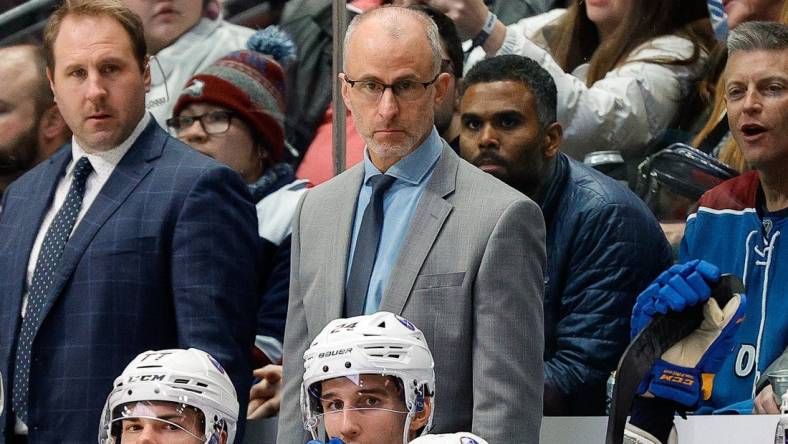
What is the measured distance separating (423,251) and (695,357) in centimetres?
66

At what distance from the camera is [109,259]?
367cm

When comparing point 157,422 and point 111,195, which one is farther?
point 111,195

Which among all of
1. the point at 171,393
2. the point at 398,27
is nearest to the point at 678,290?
the point at 398,27

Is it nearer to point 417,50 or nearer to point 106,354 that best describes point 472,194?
point 417,50

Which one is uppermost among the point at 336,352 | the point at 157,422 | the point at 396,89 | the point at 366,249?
the point at 396,89

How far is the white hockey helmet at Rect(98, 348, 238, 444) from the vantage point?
Answer: 127 inches

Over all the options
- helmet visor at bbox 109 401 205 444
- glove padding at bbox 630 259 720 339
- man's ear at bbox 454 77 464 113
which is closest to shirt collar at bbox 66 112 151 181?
helmet visor at bbox 109 401 205 444

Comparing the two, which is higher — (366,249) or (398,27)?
(398,27)

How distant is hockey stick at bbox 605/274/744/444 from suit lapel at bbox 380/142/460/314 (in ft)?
1.89

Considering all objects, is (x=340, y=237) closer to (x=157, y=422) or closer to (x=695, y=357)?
(x=157, y=422)

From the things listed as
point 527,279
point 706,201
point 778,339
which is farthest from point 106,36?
point 778,339

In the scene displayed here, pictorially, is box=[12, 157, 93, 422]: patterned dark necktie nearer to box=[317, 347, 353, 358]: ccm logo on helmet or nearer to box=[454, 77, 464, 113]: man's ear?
box=[317, 347, 353, 358]: ccm logo on helmet

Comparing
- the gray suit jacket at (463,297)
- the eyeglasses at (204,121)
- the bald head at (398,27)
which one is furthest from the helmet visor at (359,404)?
the eyeglasses at (204,121)

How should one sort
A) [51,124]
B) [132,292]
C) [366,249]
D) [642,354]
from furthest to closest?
[51,124] → [132,292] → [366,249] → [642,354]
